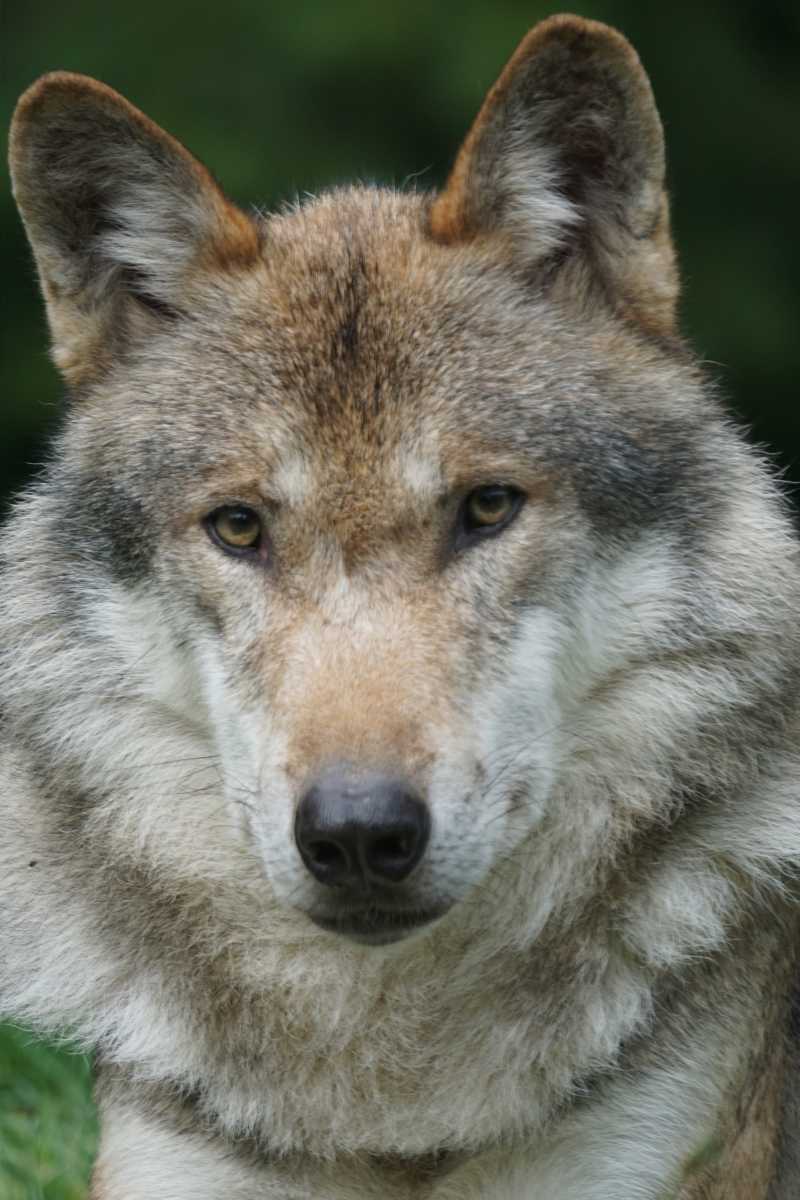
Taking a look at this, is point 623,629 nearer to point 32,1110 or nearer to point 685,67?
point 32,1110

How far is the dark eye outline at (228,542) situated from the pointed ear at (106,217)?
0.59 m

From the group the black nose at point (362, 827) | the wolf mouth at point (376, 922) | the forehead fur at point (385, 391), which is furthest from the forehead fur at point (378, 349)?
the wolf mouth at point (376, 922)

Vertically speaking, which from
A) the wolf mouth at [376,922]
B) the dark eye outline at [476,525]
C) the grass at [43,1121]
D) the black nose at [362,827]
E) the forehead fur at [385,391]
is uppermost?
the forehead fur at [385,391]

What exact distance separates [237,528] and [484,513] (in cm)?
50

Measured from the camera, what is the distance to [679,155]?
8305 mm

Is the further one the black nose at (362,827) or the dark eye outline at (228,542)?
the dark eye outline at (228,542)

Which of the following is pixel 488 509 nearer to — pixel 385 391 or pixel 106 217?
pixel 385 391

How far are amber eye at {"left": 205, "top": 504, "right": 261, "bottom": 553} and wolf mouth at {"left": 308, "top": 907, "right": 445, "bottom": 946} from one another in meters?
0.78

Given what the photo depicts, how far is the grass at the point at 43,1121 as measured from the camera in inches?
181

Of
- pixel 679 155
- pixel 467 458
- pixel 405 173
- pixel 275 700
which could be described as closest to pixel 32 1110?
pixel 275 700

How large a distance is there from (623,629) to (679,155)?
15.8 feet

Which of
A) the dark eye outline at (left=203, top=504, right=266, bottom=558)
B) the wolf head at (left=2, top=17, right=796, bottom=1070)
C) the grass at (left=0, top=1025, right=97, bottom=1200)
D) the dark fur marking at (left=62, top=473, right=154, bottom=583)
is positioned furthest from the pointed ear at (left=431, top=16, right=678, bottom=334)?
the grass at (left=0, top=1025, right=97, bottom=1200)

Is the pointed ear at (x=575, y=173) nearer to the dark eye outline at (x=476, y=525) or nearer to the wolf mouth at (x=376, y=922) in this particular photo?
the dark eye outline at (x=476, y=525)

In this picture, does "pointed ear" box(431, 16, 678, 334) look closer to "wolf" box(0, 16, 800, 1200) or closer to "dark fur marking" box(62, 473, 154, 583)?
"wolf" box(0, 16, 800, 1200)
